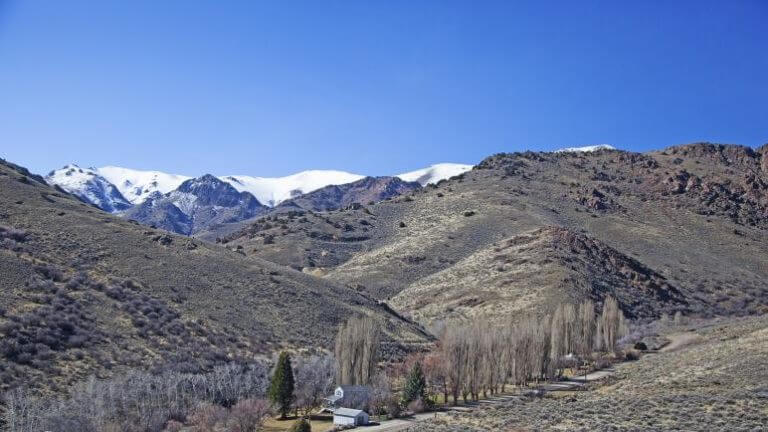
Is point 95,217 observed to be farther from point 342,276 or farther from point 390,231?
point 390,231

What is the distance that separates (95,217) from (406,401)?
1877 inches

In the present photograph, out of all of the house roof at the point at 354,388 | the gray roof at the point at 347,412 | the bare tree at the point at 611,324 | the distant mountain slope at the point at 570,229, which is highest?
the distant mountain slope at the point at 570,229

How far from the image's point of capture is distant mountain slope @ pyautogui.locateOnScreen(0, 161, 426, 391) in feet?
160

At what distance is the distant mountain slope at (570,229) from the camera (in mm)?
112250

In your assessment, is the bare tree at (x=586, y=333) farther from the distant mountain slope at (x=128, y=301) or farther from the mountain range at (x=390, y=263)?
the distant mountain slope at (x=128, y=301)

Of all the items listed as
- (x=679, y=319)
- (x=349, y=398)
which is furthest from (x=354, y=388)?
(x=679, y=319)

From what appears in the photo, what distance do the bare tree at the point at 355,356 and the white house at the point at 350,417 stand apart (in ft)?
28.6

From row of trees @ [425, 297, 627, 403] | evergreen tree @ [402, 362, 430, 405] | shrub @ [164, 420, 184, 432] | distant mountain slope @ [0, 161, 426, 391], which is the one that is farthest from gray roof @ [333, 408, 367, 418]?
distant mountain slope @ [0, 161, 426, 391]

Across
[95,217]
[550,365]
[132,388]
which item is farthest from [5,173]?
[550,365]

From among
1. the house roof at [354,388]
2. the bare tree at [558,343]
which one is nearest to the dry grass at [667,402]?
the house roof at [354,388]

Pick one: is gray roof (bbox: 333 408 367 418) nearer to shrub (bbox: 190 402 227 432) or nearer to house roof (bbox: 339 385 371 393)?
house roof (bbox: 339 385 371 393)

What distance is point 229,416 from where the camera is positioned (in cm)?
4656

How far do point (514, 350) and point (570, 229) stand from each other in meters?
74.4

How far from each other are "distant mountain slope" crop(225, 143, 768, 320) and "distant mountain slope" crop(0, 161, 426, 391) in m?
29.4
